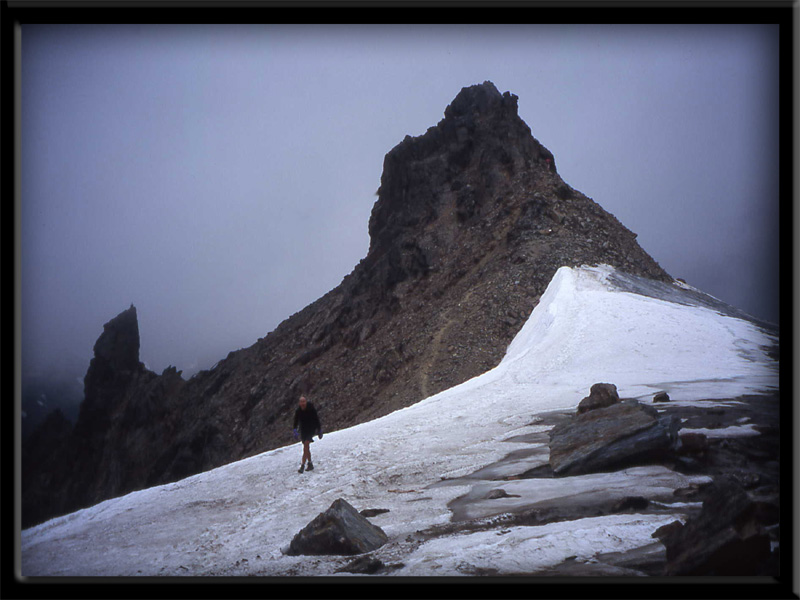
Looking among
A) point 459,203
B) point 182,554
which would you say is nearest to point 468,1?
Result: point 182,554

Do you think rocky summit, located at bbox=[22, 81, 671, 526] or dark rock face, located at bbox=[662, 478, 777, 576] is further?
rocky summit, located at bbox=[22, 81, 671, 526]

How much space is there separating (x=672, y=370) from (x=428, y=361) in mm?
12268

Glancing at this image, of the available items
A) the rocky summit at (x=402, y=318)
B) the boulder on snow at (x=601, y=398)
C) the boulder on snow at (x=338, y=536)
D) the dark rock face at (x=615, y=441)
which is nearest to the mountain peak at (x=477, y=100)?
the rocky summit at (x=402, y=318)

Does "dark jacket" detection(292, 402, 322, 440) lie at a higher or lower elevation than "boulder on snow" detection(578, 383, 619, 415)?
lower

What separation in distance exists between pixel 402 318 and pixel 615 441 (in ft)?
83.5

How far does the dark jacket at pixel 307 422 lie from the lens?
892cm

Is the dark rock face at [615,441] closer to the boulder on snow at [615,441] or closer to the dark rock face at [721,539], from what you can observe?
the boulder on snow at [615,441]

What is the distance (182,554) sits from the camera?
6070 millimetres

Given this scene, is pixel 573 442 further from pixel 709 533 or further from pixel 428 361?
pixel 428 361

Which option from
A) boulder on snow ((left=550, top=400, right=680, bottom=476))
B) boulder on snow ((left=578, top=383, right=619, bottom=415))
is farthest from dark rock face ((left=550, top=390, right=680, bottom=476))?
boulder on snow ((left=578, top=383, right=619, bottom=415))

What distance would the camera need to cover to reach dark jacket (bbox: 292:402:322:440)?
29.3 feet

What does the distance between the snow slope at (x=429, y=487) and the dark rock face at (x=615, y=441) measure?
0.73ft

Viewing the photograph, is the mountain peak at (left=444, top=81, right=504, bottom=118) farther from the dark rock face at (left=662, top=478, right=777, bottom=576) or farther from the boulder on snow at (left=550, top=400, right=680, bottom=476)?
the dark rock face at (left=662, top=478, right=777, bottom=576)

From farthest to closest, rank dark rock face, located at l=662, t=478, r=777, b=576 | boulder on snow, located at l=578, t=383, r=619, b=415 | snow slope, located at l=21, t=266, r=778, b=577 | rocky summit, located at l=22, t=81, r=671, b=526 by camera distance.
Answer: rocky summit, located at l=22, t=81, r=671, b=526 < boulder on snow, located at l=578, t=383, r=619, b=415 < snow slope, located at l=21, t=266, r=778, b=577 < dark rock face, located at l=662, t=478, r=777, b=576
